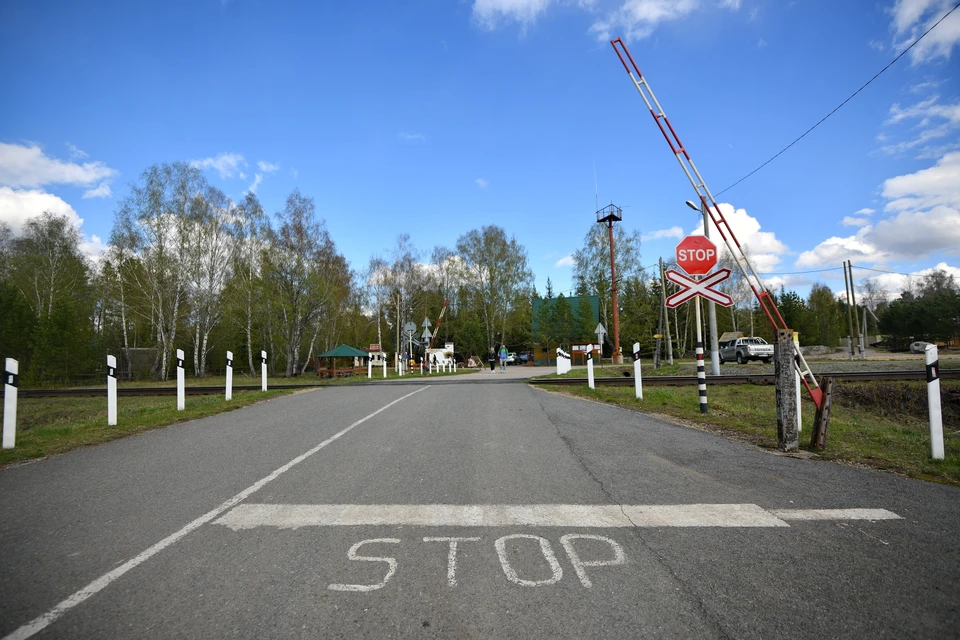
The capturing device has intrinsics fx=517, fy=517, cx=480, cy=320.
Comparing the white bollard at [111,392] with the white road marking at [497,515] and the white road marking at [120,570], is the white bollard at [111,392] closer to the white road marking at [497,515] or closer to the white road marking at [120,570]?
the white road marking at [120,570]

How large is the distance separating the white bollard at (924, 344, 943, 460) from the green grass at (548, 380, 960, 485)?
0.15 m

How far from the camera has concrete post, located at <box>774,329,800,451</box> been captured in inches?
264

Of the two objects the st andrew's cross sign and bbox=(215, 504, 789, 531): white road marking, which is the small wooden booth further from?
bbox=(215, 504, 789, 531): white road marking

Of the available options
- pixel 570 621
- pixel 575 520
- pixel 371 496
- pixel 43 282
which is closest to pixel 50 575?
pixel 371 496

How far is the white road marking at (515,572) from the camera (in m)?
2.94

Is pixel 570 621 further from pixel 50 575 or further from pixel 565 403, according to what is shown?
pixel 565 403

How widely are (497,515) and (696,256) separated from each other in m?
8.66

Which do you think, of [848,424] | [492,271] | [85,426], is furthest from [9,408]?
[492,271]

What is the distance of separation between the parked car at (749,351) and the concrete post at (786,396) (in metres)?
30.2

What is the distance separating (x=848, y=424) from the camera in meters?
10.3

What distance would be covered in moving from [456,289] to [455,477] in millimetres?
58696

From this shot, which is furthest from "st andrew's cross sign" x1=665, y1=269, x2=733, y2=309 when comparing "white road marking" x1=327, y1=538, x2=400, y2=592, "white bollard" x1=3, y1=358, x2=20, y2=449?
"white bollard" x1=3, y1=358, x2=20, y2=449

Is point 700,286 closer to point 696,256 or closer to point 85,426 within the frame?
point 696,256

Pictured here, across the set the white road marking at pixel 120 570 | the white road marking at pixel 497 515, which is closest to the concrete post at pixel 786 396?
the white road marking at pixel 497 515
